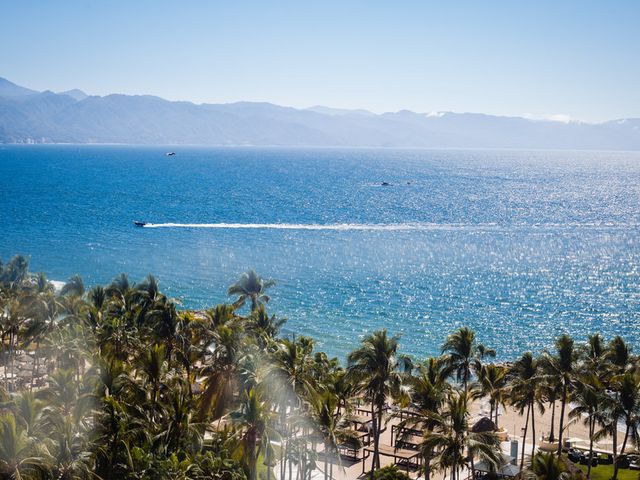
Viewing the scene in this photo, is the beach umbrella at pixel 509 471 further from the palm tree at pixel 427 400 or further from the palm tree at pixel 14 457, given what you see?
the palm tree at pixel 14 457

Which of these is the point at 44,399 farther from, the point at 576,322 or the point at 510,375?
the point at 576,322

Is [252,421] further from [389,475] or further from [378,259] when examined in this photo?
[378,259]

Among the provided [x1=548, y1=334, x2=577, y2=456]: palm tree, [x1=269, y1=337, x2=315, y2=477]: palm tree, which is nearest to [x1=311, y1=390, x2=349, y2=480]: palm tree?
[x1=269, y1=337, x2=315, y2=477]: palm tree

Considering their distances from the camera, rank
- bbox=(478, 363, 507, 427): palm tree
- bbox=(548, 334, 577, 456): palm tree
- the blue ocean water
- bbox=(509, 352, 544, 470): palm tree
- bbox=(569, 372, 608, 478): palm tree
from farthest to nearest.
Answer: the blue ocean water → bbox=(478, 363, 507, 427): palm tree → bbox=(509, 352, 544, 470): palm tree → bbox=(548, 334, 577, 456): palm tree → bbox=(569, 372, 608, 478): palm tree

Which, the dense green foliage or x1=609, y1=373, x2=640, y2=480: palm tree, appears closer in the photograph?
the dense green foliage

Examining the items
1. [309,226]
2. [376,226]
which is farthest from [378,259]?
[309,226]

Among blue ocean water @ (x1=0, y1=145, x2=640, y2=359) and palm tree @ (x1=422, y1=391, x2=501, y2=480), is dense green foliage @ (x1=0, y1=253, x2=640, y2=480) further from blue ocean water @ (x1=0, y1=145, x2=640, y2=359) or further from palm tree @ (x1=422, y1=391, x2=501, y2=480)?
blue ocean water @ (x1=0, y1=145, x2=640, y2=359)

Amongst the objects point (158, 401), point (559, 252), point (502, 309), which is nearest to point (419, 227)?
point (559, 252)

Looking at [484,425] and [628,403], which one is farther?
[484,425]

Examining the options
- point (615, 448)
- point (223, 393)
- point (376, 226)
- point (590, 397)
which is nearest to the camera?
point (223, 393)
